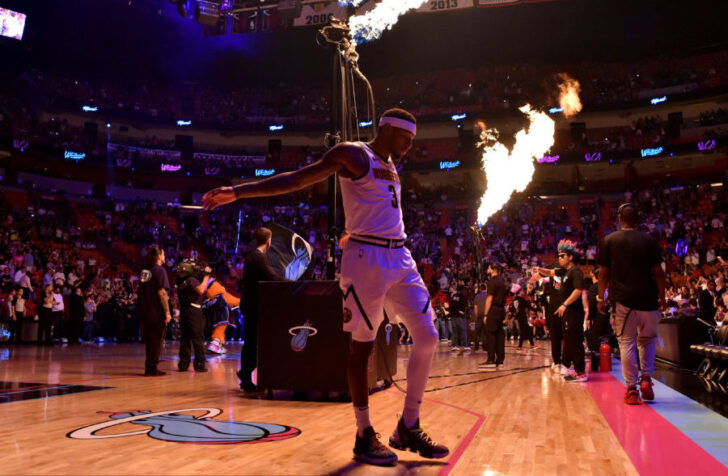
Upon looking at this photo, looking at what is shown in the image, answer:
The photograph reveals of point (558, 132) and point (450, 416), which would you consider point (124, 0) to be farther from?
point (450, 416)

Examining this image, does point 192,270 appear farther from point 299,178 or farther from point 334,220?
point 299,178

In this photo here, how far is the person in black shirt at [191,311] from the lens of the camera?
8.93 metres

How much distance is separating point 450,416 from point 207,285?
220 inches

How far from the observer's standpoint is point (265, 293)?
19.4 feet

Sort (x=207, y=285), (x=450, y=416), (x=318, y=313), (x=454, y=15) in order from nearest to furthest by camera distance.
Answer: (x=450, y=416) < (x=318, y=313) < (x=207, y=285) < (x=454, y=15)

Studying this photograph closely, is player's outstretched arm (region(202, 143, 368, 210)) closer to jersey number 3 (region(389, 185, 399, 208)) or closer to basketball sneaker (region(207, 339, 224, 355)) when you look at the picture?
jersey number 3 (region(389, 185, 399, 208))

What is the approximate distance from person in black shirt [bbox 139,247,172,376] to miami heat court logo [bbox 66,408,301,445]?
3721mm

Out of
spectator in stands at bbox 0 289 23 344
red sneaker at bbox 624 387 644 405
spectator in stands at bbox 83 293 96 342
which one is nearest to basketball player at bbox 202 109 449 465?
red sneaker at bbox 624 387 644 405

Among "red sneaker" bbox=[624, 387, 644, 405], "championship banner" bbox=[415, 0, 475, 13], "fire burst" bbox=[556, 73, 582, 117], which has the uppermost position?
"fire burst" bbox=[556, 73, 582, 117]

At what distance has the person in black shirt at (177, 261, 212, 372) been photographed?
8930 millimetres

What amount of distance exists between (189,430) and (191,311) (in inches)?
202

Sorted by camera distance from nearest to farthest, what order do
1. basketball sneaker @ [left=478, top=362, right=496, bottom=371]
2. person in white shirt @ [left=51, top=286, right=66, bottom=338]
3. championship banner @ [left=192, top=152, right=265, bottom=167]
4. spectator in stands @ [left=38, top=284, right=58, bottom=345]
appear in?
basketball sneaker @ [left=478, top=362, right=496, bottom=371]
spectator in stands @ [left=38, top=284, right=58, bottom=345]
person in white shirt @ [left=51, top=286, right=66, bottom=338]
championship banner @ [left=192, top=152, right=265, bottom=167]

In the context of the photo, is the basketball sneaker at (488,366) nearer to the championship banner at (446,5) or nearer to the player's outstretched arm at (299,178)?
A: the player's outstretched arm at (299,178)

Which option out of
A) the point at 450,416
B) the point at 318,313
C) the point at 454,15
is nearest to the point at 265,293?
the point at 318,313
